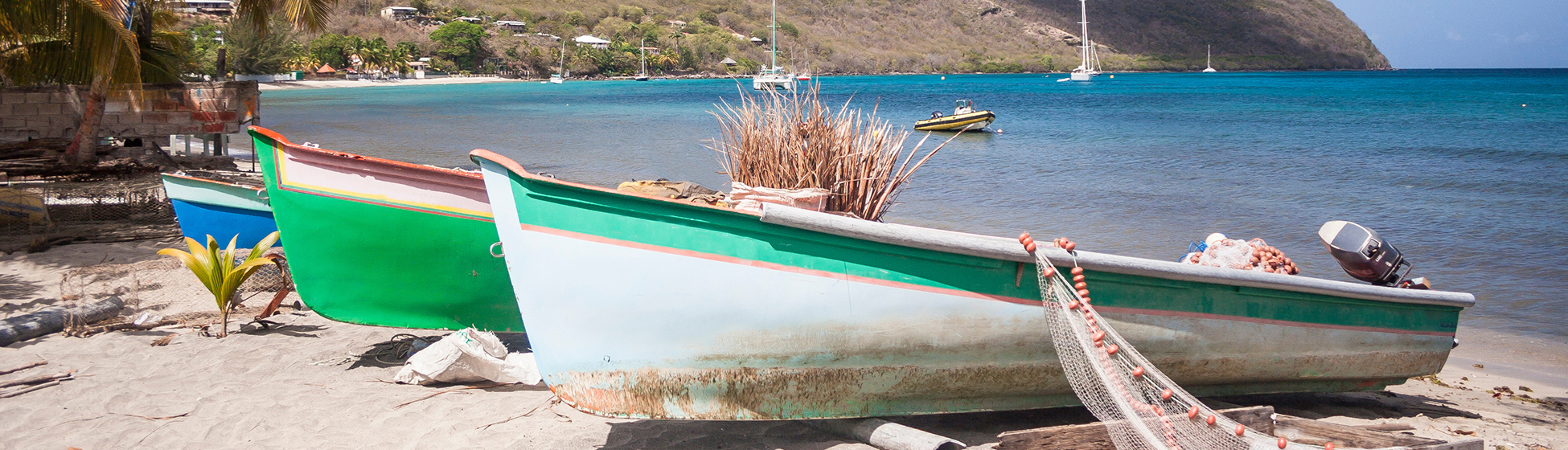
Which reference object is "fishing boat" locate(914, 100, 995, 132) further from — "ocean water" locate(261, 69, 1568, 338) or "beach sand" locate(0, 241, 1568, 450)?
"beach sand" locate(0, 241, 1568, 450)

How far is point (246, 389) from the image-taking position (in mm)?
4660

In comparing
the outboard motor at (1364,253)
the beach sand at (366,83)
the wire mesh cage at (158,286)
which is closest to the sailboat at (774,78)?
the outboard motor at (1364,253)

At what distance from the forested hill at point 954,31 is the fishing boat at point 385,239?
397ft

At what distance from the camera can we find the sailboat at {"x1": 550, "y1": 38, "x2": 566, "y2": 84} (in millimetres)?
108375

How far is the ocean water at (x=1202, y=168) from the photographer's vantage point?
10.9 meters

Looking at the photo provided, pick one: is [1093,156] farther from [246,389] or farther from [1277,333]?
[246,389]

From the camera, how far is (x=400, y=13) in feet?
396

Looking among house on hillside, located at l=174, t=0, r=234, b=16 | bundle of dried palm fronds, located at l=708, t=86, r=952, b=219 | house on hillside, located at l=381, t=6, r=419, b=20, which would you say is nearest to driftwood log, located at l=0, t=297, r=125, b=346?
bundle of dried palm fronds, located at l=708, t=86, r=952, b=219

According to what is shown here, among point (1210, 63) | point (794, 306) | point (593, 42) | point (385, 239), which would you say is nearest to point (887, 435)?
Result: point (794, 306)

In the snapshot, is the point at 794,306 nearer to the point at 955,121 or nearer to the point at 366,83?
the point at 955,121

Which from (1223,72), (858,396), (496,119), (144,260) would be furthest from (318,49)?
(1223,72)

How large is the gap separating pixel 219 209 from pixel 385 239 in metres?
2.45

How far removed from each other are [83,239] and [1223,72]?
6117 inches

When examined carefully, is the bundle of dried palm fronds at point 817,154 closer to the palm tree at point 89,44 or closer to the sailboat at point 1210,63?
the palm tree at point 89,44
